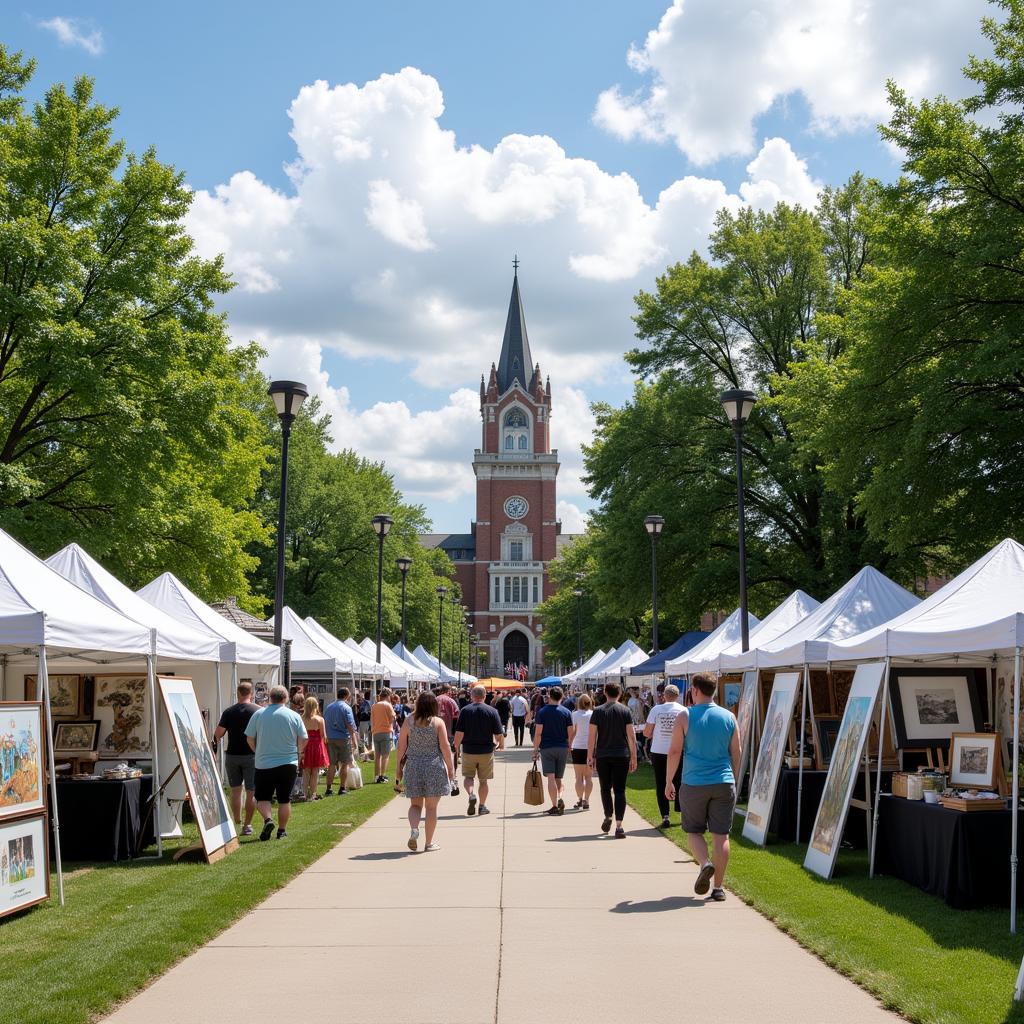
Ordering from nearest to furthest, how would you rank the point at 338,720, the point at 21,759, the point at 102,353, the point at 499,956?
1. the point at 499,956
2. the point at 21,759
3. the point at 338,720
4. the point at 102,353

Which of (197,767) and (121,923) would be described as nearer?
(121,923)

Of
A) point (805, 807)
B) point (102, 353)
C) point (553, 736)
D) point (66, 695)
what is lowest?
point (805, 807)

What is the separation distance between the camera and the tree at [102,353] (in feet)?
69.1

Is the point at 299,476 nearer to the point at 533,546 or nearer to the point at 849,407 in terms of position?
A: the point at 849,407

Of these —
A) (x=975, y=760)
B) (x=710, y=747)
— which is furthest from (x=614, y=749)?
(x=975, y=760)

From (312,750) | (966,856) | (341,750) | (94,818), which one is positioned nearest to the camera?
(966,856)

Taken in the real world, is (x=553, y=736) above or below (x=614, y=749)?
below

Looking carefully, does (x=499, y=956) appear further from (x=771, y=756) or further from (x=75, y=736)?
(x=75, y=736)

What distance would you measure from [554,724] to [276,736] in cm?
464

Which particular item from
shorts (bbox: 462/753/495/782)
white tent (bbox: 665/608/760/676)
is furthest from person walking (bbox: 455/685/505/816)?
white tent (bbox: 665/608/760/676)

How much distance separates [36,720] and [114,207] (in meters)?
17.6

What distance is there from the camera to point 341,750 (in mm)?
19453

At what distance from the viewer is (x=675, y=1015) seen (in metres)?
5.95

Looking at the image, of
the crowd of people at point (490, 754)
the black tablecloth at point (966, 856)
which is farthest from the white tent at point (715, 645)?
the black tablecloth at point (966, 856)
